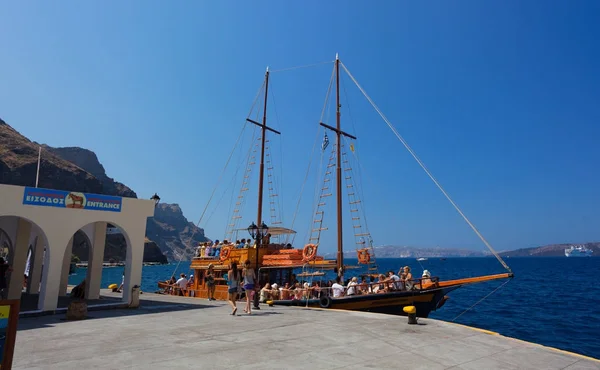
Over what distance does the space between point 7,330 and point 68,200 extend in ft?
31.3

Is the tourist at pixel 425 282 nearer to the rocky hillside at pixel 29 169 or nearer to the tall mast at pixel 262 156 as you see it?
the tall mast at pixel 262 156

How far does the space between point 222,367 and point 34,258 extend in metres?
16.7

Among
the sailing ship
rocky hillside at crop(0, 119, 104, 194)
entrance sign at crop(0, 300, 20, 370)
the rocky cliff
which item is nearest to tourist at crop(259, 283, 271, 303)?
the sailing ship

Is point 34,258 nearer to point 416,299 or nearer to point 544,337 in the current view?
point 416,299

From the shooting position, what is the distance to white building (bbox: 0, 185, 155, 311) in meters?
12.4

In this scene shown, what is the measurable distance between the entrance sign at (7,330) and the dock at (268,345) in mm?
1975

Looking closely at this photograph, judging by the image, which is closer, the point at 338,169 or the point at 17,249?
the point at 17,249

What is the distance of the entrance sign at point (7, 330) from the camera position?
15.5 ft

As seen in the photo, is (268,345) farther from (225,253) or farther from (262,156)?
(262,156)

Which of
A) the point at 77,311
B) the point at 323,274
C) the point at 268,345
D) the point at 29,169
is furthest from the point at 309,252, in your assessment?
the point at 29,169

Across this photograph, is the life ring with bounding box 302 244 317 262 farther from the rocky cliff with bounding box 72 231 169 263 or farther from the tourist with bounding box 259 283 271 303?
the rocky cliff with bounding box 72 231 169 263

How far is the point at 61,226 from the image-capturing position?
42.7 ft

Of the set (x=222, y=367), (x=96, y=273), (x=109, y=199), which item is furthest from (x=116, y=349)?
(x=96, y=273)

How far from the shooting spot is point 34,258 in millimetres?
18812
